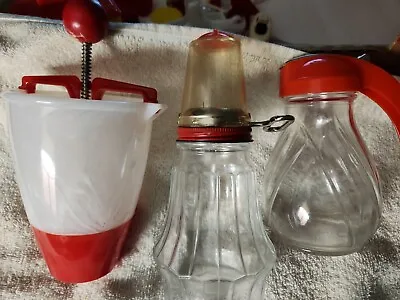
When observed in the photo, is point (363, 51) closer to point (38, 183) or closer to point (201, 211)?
point (201, 211)

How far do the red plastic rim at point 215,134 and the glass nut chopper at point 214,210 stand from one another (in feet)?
0.07

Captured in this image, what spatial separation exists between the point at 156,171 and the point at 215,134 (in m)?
0.11

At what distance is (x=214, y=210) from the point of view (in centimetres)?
49

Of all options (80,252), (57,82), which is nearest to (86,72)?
(57,82)

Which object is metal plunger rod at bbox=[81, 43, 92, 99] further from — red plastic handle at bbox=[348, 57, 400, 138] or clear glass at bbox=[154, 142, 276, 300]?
red plastic handle at bbox=[348, 57, 400, 138]

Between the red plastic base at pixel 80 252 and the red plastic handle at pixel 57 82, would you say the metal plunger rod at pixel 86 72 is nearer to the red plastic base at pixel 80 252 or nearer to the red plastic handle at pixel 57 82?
the red plastic handle at pixel 57 82

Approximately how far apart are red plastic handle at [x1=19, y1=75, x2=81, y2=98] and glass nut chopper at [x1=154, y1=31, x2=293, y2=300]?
0.30ft

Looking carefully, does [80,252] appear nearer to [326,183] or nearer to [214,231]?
[214,231]

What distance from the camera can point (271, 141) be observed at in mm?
538

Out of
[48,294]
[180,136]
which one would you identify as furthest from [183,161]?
[48,294]

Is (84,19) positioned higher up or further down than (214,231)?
higher up

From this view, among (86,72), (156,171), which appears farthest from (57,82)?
(156,171)

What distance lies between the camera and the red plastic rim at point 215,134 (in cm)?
44

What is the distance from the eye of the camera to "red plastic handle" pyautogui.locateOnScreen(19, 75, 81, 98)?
46 cm
